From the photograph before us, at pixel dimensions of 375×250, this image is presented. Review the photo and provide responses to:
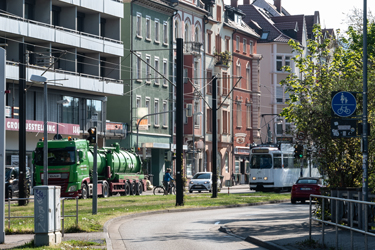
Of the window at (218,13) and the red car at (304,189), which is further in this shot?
the window at (218,13)

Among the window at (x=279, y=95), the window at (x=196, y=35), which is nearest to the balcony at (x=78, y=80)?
the window at (x=196, y=35)

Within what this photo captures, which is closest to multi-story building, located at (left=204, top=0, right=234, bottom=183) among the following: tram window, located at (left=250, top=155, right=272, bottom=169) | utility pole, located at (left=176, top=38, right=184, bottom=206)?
tram window, located at (left=250, top=155, right=272, bottom=169)

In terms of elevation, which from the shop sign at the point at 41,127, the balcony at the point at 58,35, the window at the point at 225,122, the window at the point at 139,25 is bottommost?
the shop sign at the point at 41,127

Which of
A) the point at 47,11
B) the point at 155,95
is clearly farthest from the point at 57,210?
the point at 155,95

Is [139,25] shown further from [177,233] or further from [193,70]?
[177,233]

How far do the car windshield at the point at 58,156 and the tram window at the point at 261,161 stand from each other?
17.7 m

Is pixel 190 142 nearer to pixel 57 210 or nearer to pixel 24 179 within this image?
pixel 24 179

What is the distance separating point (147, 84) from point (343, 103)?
48412mm

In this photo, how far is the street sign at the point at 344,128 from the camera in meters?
17.7

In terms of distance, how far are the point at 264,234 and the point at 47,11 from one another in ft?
118

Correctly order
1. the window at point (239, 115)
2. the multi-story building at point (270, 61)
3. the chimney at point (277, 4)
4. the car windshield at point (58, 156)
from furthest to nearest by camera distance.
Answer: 1. the chimney at point (277, 4)
2. the multi-story building at point (270, 61)
3. the window at point (239, 115)
4. the car windshield at point (58, 156)

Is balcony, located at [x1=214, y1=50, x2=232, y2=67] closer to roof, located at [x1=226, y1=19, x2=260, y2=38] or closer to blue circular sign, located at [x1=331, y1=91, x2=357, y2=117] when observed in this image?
roof, located at [x1=226, y1=19, x2=260, y2=38]

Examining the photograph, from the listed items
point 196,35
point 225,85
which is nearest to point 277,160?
point 196,35

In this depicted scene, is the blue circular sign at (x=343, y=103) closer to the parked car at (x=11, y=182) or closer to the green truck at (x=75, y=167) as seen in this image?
the green truck at (x=75, y=167)
